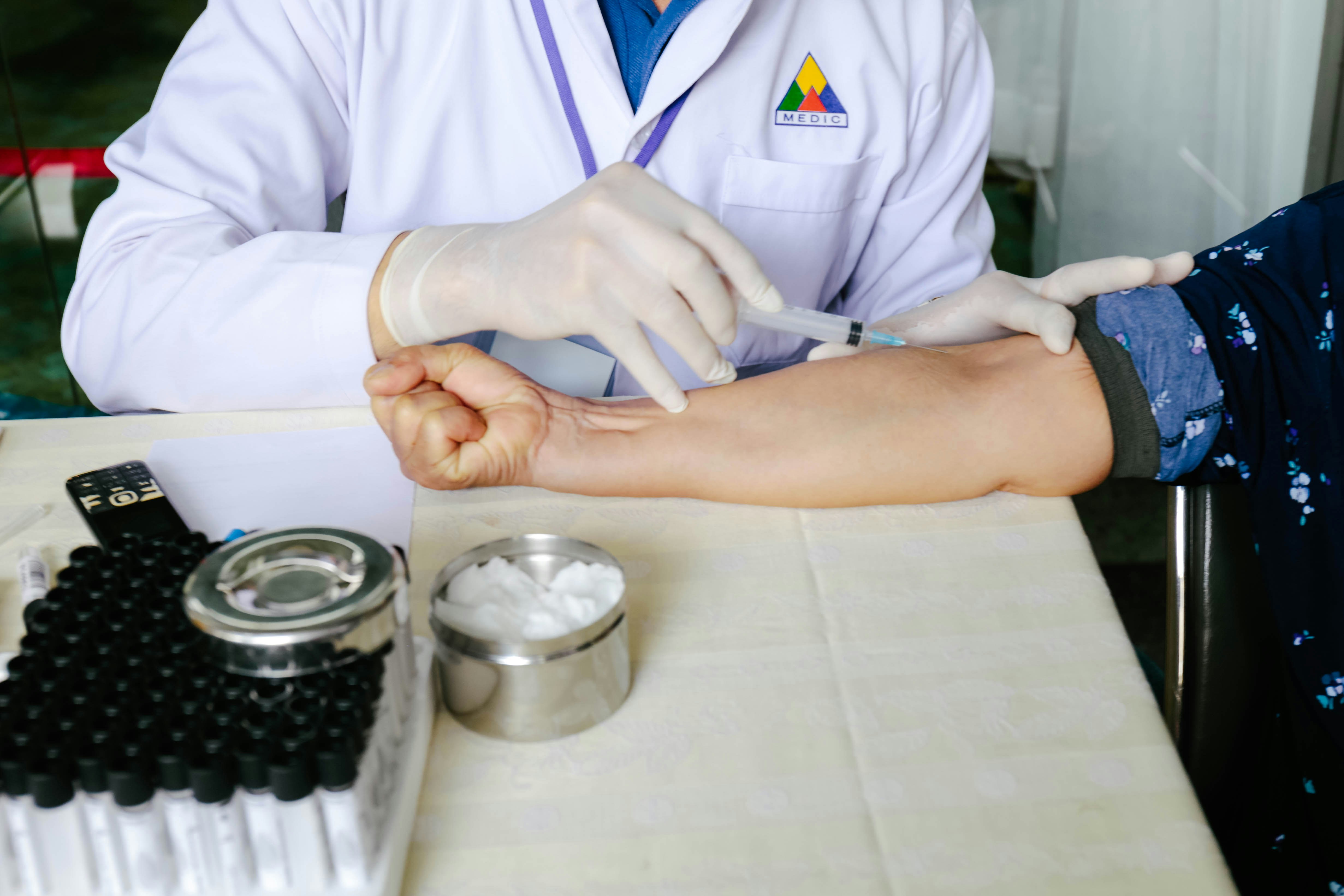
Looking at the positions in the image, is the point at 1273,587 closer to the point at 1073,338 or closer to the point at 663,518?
the point at 1073,338

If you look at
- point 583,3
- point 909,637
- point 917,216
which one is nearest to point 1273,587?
point 909,637

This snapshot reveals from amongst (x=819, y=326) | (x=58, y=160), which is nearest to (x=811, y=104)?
(x=819, y=326)

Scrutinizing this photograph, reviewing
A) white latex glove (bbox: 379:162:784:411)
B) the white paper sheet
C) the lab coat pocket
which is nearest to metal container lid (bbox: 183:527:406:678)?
the white paper sheet

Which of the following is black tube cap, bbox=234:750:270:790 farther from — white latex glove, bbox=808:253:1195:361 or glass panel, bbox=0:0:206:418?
glass panel, bbox=0:0:206:418

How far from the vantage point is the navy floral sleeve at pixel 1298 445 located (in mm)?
900

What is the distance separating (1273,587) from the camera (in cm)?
91

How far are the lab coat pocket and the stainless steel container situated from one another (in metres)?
0.72

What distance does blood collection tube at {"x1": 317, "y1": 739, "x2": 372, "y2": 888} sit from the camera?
20.3 inches

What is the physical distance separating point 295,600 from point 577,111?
2.65ft

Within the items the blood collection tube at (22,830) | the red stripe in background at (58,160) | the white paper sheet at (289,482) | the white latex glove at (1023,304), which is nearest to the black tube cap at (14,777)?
the blood collection tube at (22,830)

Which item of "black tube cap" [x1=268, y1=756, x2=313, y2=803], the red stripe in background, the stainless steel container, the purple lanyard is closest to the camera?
"black tube cap" [x1=268, y1=756, x2=313, y2=803]

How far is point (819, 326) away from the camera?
3.34 ft

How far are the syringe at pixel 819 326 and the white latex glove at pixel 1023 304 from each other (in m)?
0.02

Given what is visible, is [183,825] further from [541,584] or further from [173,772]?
[541,584]
